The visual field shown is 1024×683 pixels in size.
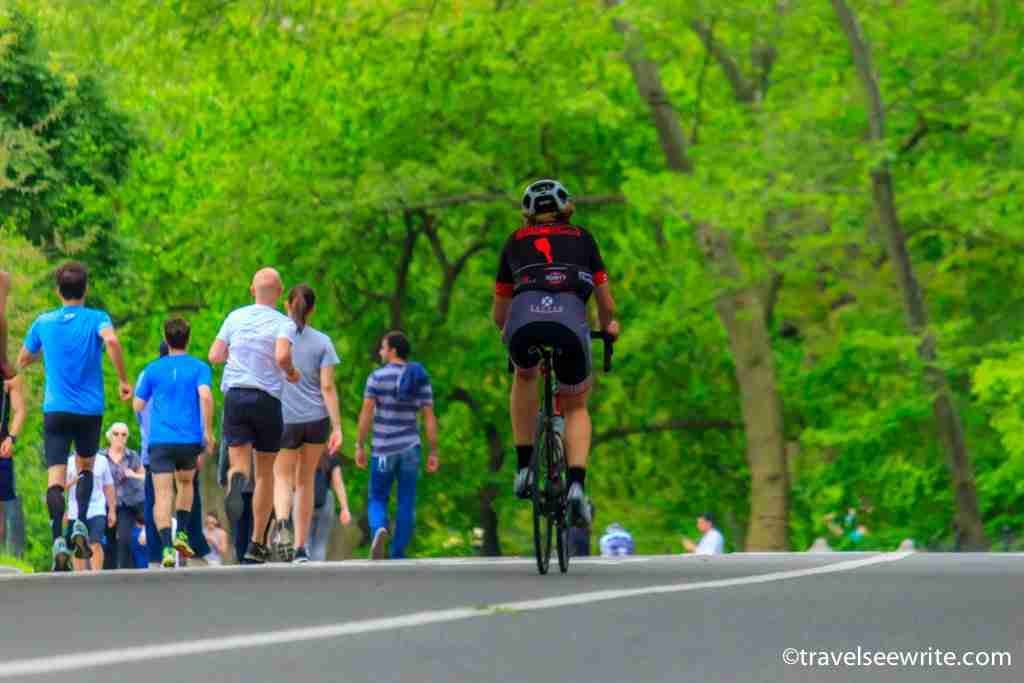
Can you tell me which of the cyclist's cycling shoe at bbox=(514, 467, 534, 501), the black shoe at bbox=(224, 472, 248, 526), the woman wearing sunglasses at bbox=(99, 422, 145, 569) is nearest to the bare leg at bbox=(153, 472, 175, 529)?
the black shoe at bbox=(224, 472, 248, 526)

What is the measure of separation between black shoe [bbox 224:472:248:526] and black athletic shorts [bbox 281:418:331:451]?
0.42 m

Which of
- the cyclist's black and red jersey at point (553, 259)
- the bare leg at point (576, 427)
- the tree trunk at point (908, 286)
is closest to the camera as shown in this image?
the cyclist's black and red jersey at point (553, 259)

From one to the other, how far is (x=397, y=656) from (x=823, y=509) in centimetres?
2709

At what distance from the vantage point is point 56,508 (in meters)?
16.0

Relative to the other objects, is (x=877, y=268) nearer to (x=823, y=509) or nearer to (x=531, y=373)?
(x=823, y=509)

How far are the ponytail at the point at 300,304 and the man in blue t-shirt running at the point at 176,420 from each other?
0.70m

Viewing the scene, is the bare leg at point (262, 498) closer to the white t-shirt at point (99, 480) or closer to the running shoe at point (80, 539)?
the running shoe at point (80, 539)

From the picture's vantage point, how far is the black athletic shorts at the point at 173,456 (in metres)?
18.2

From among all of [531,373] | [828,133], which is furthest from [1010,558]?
[828,133]

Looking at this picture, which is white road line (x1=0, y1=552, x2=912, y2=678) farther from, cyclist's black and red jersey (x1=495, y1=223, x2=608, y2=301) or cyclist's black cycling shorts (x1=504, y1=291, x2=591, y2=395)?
cyclist's black and red jersey (x1=495, y1=223, x2=608, y2=301)

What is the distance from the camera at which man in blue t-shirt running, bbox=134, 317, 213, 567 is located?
59.4 feet

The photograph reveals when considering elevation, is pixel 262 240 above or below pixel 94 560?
above

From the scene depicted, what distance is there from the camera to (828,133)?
106ft

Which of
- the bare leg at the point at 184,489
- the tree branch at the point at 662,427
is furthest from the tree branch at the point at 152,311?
the bare leg at the point at 184,489
